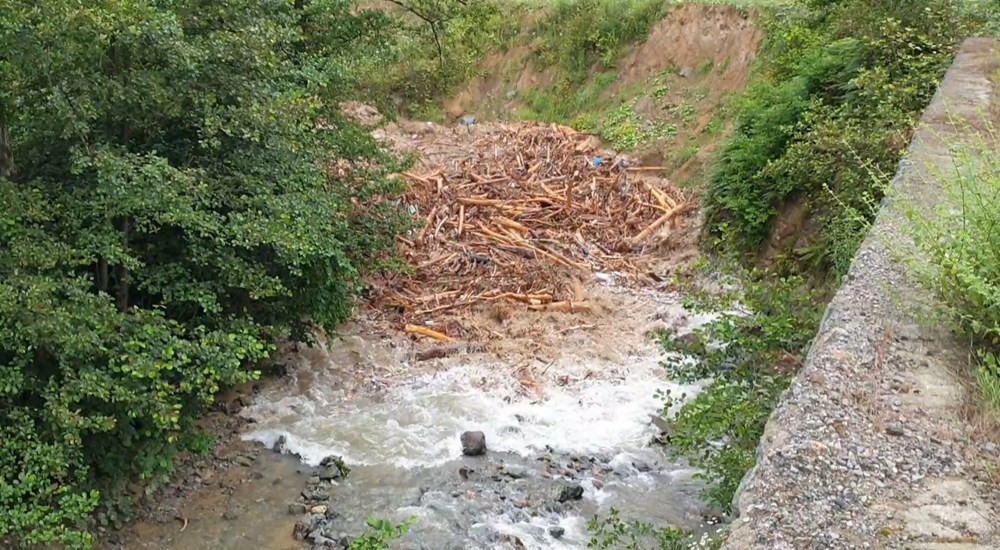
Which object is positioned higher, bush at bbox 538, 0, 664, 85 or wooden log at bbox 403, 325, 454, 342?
bush at bbox 538, 0, 664, 85

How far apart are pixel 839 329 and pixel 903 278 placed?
0.75m

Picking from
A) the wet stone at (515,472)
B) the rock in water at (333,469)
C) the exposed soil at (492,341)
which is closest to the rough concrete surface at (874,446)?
the wet stone at (515,472)

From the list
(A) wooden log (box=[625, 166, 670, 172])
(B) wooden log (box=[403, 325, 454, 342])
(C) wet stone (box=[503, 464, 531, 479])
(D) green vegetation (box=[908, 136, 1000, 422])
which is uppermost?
(D) green vegetation (box=[908, 136, 1000, 422])

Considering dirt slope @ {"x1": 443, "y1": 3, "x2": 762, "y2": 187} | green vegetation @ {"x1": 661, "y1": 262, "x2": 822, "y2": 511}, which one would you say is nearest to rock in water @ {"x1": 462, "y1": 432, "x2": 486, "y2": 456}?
green vegetation @ {"x1": 661, "y1": 262, "x2": 822, "y2": 511}

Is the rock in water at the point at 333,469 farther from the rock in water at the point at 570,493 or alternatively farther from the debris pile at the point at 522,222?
the debris pile at the point at 522,222

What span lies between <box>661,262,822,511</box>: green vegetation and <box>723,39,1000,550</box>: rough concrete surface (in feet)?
2.59

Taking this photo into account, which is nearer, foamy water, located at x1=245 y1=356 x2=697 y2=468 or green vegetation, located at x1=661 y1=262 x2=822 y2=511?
green vegetation, located at x1=661 y1=262 x2=822 y2=511

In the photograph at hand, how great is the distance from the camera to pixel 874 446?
401cm

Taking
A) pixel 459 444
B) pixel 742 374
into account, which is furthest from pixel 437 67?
pixel 742 374

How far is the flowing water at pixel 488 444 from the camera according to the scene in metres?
7.34

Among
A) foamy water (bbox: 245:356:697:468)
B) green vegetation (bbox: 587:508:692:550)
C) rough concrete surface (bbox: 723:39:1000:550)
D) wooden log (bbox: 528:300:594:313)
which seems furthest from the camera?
wooden log (bbox: 528:300:594:313)

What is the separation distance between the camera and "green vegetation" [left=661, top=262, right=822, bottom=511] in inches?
218

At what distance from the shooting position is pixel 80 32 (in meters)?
5.96

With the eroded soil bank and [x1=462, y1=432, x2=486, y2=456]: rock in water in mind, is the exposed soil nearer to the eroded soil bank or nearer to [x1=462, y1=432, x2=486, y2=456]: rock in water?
the eroded soil bank
